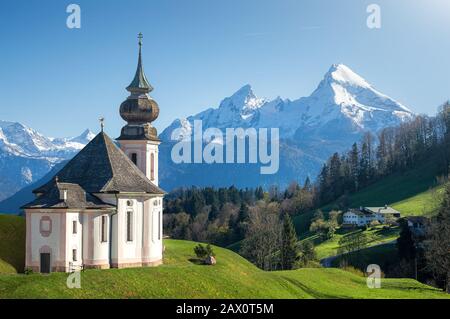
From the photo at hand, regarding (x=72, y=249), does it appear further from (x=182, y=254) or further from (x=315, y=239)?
(x=315, y=239)

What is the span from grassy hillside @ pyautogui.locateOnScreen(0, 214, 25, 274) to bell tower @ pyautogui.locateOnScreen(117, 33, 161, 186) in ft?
44.0

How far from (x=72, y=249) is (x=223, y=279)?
12084 millimetres

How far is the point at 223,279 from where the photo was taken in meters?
58.5

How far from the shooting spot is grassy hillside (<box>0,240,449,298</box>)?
156 ft

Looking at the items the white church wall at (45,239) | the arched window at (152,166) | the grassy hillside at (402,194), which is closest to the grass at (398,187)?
the grassy hillside at (402,194)

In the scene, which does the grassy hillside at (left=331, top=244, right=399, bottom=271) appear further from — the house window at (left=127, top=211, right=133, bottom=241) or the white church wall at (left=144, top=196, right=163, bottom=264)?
the house window at (left=127, top=211, right=133, bottom=241)

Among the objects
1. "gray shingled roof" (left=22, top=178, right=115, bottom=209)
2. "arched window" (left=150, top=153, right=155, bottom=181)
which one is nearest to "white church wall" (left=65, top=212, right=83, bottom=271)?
"gray shingled roof" (left=22, top=178, right=115, bottom=209)

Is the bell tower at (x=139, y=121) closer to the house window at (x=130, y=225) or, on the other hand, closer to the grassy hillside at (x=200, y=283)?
the grassy hillside at (x=200, y=283)

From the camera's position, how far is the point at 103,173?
2367 inches

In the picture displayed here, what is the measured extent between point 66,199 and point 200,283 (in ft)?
38.5

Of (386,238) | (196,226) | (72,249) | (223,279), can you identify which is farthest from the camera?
(196,226)

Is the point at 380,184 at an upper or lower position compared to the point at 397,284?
upper
